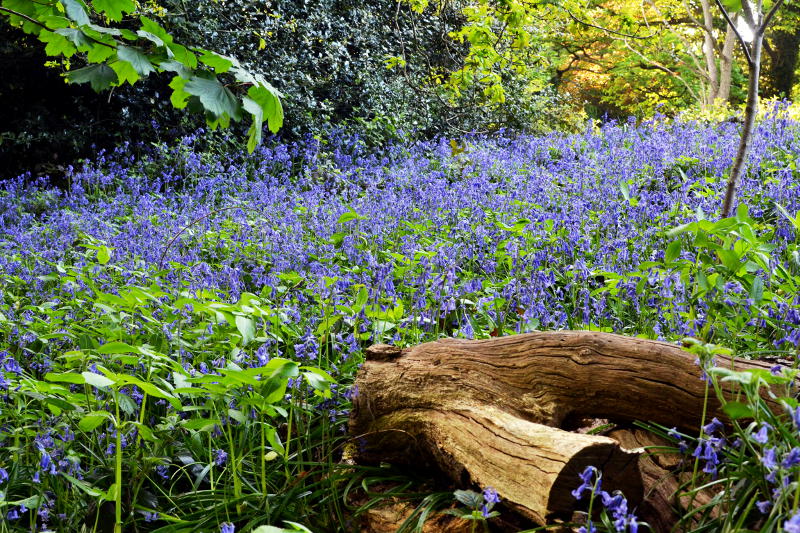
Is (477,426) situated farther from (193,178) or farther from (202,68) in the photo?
(193,178)

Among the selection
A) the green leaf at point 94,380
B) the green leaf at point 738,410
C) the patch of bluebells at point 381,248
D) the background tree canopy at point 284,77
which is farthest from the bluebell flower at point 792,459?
the background tree canopy at point 284,77

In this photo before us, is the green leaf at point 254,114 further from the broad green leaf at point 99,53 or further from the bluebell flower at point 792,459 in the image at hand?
the bluebell flower at point 792,459

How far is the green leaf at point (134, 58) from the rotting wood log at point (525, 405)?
130cm

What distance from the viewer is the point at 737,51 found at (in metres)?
21.2

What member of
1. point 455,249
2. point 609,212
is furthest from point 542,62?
point 455,249

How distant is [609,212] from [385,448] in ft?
10.00

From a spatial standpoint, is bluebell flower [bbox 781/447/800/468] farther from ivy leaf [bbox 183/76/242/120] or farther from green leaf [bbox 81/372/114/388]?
ivy leaf [bbox 183/76/242/120]

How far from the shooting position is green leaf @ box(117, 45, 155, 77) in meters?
2.00

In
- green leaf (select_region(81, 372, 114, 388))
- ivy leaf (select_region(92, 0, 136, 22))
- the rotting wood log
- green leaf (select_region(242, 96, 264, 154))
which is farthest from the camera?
ivy leaf (select_region(92, 0, 136, 22))

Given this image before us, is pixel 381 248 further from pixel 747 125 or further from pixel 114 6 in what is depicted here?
pixel 114 6

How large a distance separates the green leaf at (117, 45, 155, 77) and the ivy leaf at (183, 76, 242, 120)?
13 cm

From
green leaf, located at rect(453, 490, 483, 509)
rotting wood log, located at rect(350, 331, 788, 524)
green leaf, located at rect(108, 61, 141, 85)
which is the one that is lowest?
green leaf, located at rect(453, 490, 483, 509)

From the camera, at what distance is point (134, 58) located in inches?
80.1

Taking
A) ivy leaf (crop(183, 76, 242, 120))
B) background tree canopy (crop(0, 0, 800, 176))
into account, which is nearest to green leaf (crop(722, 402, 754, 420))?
ivy leaf (crop(183, 76, 242, 120))
